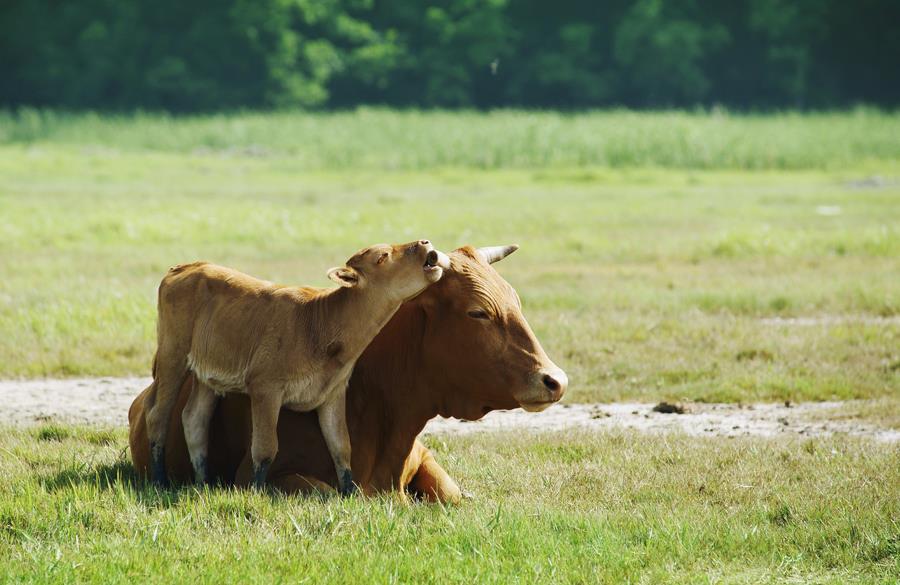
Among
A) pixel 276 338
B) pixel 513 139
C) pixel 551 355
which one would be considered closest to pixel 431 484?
pixel 276 338

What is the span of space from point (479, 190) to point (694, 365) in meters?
18.9

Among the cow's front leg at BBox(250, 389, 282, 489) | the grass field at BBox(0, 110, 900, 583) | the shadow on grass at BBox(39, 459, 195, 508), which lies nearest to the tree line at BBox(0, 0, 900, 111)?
the grass field at BBox(0, 110, 900, 583)

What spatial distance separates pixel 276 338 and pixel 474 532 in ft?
3.79

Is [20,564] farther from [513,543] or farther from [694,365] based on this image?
[694,365]

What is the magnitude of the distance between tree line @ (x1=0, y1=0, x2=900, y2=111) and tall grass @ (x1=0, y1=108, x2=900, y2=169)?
1711 cm

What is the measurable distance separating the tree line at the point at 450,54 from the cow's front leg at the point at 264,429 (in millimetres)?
59617

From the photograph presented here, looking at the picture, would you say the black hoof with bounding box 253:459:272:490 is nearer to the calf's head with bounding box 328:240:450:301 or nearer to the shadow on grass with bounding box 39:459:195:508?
the shadow on grass with bounding box 39:459:195:508

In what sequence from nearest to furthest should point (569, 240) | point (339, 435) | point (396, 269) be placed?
point (396, 269)
point (339, 435)
point (569, 240)

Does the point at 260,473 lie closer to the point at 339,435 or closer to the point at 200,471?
the point at 339,435

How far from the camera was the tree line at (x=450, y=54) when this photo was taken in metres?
65.7

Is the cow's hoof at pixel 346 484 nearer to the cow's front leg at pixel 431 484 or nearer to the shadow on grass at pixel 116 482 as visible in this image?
the cow's front leg at pixel 431 484

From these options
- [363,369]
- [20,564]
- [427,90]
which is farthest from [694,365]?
[427,90]

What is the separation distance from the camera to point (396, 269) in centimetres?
530

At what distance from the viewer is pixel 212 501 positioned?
18.4 feet
